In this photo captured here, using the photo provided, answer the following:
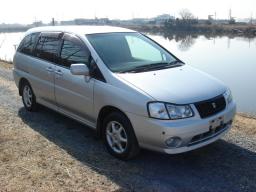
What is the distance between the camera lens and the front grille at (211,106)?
170 inches

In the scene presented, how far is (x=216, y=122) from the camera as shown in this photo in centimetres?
450

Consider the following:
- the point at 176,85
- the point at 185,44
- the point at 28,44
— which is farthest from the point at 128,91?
the point at 185,44

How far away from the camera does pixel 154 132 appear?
4.19 m

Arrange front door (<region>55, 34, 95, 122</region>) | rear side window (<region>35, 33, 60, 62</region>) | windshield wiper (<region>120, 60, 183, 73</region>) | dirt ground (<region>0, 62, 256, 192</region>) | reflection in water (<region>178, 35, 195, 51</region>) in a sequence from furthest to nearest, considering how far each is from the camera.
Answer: reflection in water (<region>178, 35, 195, 51</region>) → rear side window (<region>35, 33, 60, 62</region>) → front door (<region>55, 34, 95, 122</region>) → windshield wiper (<region>120, 60, 183, 73</region>) → dirt ground (<region>0, 62, 256, 192</region>)

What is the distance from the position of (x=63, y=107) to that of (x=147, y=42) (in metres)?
1.82

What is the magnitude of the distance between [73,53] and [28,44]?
1924mm

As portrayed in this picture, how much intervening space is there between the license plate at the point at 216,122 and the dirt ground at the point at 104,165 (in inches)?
20.3

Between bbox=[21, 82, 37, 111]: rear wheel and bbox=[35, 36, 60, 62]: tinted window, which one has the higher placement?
bbox=[35, 36, 60, 62]: tinted window

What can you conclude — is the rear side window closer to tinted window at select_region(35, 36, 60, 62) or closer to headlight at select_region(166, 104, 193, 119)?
tinted window at select_region(35, 36, 60, 62)

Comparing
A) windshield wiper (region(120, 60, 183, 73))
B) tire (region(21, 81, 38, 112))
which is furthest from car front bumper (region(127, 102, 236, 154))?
tire (region(21, 81, 38, 112))

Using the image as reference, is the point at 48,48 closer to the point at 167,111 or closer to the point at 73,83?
the point at 73,83

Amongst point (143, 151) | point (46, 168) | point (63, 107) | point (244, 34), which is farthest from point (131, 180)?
point (244, 34)

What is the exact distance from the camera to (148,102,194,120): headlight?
4172mm

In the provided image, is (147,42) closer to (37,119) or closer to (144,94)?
(144,94)
